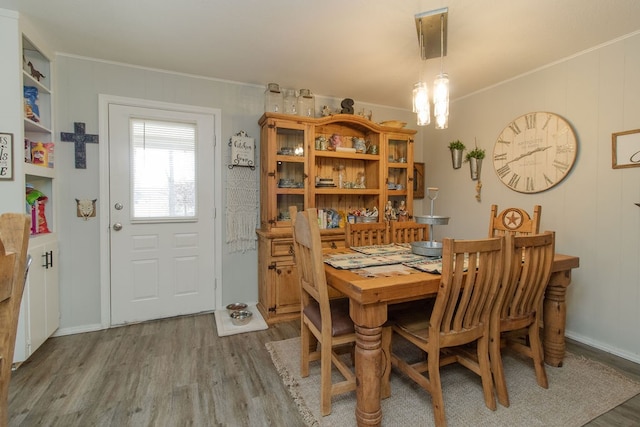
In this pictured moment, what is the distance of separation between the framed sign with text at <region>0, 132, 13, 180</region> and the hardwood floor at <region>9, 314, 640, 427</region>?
52.1 inches

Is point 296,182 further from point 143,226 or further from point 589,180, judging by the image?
point 589,180

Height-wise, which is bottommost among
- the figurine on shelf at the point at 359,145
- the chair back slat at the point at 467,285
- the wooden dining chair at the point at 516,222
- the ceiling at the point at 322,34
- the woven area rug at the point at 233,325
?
the woven area rug at the point at 233,325

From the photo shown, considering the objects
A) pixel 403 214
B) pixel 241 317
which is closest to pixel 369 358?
pixel 241 317

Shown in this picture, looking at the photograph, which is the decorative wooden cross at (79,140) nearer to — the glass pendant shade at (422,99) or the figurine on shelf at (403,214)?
the glass pendant shade at (422,99)

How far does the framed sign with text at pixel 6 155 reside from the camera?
6.31 feet

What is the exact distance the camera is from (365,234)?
101 inches

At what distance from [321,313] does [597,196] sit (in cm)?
244

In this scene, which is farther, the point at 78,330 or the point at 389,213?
the point at 389,213

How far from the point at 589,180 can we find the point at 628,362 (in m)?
1.37

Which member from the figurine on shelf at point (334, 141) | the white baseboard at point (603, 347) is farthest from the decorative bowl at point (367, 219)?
the white baseboard at point (603, 347)

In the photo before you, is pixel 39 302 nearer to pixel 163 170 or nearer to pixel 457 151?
pixel 163 170

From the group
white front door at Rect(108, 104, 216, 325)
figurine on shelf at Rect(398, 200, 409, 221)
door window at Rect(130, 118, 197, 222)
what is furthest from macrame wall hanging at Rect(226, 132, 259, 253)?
figurine on shelf at Rect(398, 200, 409, 221)

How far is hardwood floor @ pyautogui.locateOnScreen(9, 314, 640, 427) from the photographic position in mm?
1616

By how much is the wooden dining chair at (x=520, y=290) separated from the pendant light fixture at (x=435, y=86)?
2.79ft
